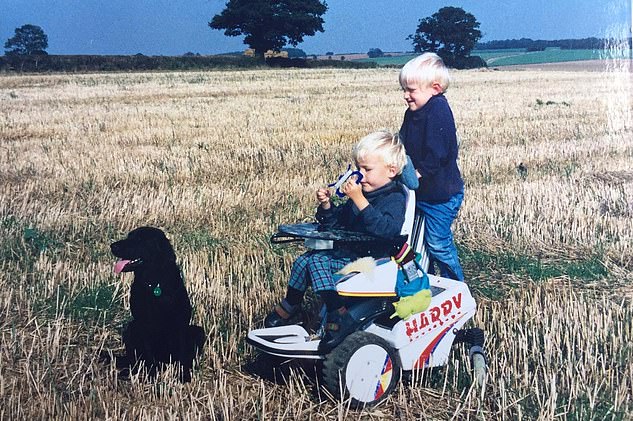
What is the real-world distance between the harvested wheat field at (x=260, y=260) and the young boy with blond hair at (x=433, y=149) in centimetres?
54

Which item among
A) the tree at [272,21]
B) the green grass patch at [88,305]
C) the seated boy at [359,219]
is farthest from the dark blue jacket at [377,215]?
the tree at [272,21]

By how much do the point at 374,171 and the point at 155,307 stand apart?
1312 mm

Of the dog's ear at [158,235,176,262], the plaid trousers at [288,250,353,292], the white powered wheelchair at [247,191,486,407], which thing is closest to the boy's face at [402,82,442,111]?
the white powered wheelchair at [247,191,486,407]

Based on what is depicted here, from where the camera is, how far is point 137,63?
1912 inches

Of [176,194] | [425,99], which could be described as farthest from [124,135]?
[425,99]

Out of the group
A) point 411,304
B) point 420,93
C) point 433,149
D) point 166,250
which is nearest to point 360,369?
point 411,304

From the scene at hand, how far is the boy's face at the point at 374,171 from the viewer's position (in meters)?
3.64

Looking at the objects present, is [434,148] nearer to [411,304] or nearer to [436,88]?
[436,88]

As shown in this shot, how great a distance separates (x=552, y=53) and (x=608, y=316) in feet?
204

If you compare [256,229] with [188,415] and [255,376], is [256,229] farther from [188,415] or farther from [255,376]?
[188,415]

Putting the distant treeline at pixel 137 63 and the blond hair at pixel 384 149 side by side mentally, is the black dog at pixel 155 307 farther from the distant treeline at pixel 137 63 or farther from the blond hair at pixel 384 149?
the distant treeline at pixel 137 63

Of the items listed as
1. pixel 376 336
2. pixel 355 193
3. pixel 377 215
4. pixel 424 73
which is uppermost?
pixel 424 73

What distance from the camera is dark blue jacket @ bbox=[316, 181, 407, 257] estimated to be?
347 centimetres

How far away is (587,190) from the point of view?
7906mm
